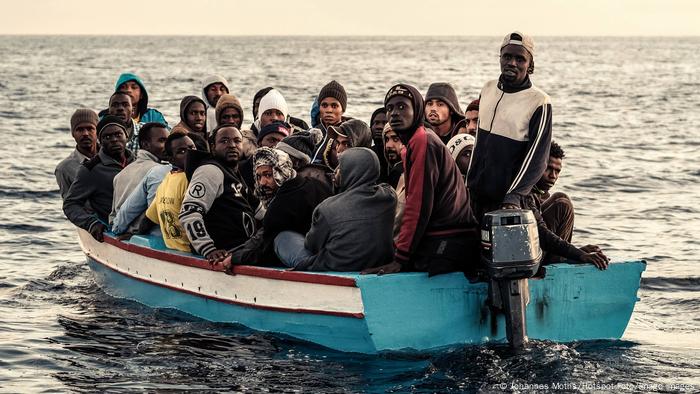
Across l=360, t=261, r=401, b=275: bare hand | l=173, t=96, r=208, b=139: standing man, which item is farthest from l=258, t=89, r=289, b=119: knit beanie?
l=360, t=261, r=401, b=275: bare hand

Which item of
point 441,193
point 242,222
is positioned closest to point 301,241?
point 242,222

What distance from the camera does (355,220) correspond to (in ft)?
26.6

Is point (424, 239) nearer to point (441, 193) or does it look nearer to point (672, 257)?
point (441, 193)

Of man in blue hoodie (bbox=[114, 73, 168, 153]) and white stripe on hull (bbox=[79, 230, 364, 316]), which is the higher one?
man in blue hoodie (bbox=[114, 73, 168, 153])

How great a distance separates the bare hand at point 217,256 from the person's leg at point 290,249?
49cm

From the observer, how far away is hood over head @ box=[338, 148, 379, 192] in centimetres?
797

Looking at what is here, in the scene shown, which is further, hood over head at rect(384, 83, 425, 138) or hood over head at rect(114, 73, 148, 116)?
hood over head at rect(114, 73, 148, 116)

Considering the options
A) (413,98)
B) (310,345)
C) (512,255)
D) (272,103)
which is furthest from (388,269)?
(272,103)

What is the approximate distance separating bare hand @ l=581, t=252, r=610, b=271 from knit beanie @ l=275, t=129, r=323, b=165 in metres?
2.57

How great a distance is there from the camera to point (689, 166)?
23609 millimetres

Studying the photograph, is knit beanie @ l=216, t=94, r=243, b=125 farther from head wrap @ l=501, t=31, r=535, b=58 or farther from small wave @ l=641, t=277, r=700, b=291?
small wave @ l=641, t=277, r=700, b=291

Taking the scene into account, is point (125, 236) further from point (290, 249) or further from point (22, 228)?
point (22, 228)

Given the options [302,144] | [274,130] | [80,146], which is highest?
[274,130]

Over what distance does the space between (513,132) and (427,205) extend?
815mm
